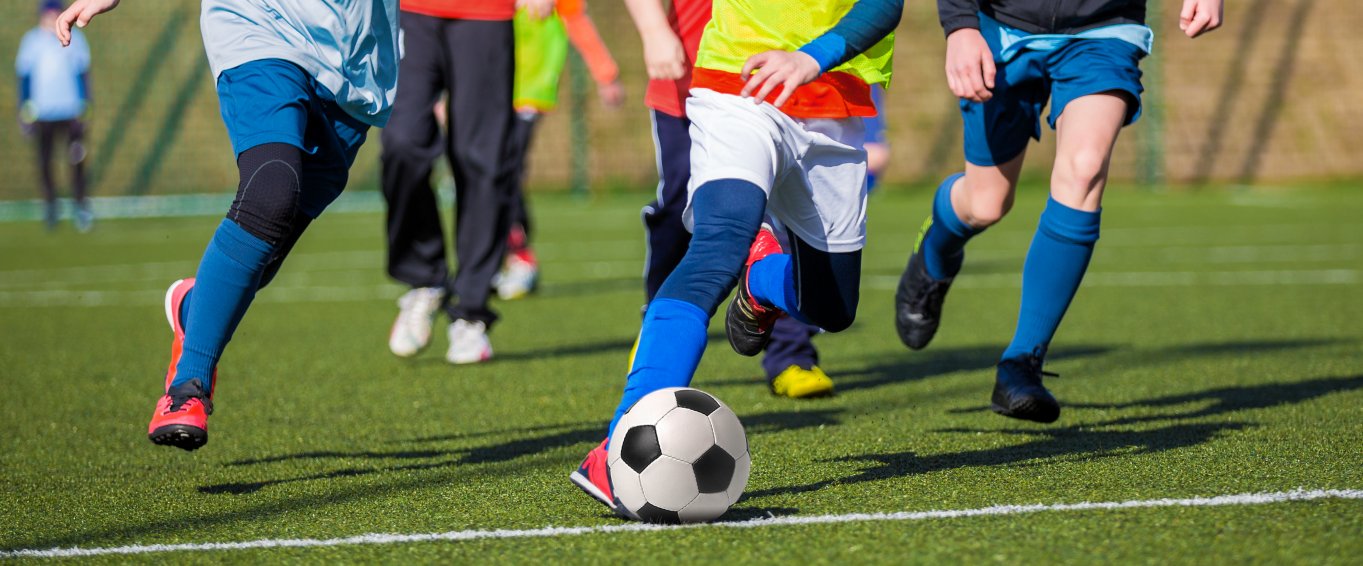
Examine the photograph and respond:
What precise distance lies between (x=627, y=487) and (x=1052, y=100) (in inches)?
71.5

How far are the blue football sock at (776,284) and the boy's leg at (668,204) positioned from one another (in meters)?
1.18

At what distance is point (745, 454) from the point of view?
3.15 m

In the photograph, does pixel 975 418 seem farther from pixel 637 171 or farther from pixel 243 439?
pixel 637 171

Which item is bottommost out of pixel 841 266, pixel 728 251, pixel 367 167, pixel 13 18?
pixel 367 167

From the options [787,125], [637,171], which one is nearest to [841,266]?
[787,125]

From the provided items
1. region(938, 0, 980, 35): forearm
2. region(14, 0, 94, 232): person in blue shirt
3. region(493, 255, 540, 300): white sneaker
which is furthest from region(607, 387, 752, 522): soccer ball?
region(14, 0, 94, 232): person in blue shirt

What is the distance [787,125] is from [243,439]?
188cm

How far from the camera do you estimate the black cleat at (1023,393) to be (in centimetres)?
390

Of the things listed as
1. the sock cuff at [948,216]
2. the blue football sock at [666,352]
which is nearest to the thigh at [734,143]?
the blue football sock at [666,352]

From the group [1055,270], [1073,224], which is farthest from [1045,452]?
[1073,224]

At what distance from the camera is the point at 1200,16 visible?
13.3 ft

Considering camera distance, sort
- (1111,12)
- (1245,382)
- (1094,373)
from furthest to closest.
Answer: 1. (1094,373)
2. (1245,382)
3. (1111,12)

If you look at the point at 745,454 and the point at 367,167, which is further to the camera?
→ the point at 367,167

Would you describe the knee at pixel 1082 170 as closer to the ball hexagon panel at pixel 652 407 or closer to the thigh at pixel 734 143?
the thigh at pixel 734 143
